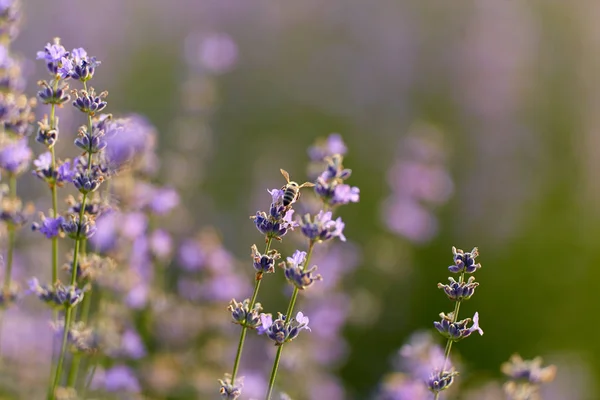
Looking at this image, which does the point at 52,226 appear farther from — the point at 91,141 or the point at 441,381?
the point at 441,381

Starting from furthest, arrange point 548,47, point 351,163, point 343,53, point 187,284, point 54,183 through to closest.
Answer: point 343,53, point 548,47, point 351,163, point 187,284, point 54,183

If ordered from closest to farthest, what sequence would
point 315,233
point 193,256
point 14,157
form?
point 315,233
point 14,157
point 193,256

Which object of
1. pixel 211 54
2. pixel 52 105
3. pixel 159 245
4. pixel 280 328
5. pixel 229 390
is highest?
pixel 211 54

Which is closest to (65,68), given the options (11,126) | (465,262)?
(11,126)

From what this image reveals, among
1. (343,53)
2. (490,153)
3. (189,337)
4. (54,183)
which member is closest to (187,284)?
(189,337)

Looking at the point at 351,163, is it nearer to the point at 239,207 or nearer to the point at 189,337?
the point at 239,207

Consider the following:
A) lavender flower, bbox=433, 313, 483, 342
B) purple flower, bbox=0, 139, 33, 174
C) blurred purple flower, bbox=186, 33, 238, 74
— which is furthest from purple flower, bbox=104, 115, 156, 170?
blurred purple flower, bbox=186, 33, 238, 74

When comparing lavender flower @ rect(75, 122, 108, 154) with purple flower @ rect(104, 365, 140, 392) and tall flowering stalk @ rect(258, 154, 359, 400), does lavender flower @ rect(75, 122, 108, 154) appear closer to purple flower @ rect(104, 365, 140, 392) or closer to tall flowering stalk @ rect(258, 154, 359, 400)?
tall flowering stalk @ rect(258, 154, 359, 400)
